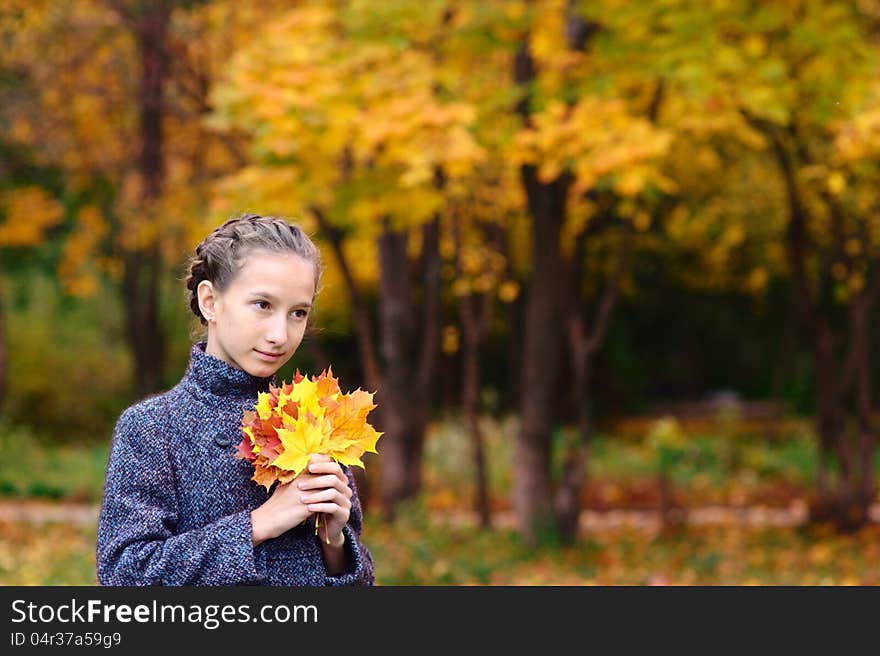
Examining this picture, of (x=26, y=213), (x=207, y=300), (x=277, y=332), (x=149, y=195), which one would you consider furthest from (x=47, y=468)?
(x=277, y=332)

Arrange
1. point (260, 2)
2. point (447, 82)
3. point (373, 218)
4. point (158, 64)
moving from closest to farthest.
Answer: point (447, 82) < point (373, 218) < point (260, 2) < point (158, 64)

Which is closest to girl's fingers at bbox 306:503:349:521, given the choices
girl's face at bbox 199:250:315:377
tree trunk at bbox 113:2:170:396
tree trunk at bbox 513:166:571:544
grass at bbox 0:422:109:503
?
girl's face at bbox 199:250:315:377

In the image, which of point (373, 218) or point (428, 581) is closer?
point (428, 581)

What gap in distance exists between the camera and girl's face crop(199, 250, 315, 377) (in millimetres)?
2053

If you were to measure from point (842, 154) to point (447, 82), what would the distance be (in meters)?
2.47

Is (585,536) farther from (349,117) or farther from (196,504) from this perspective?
(196,504)

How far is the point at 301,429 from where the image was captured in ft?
6.38

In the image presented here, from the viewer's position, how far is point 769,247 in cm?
1591

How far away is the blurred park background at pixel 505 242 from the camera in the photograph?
725 centimetres

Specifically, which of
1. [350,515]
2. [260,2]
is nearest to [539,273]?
[260,2]

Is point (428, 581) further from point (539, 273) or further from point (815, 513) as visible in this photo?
point (815, 513)

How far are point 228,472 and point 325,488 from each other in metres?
0.20

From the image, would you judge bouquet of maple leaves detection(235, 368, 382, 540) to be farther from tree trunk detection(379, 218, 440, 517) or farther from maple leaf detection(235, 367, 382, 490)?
tree trunk detection(379, 218, 440, 517)

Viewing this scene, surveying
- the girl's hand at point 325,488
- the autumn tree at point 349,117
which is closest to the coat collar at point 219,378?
the girl's hand at point 325,488
